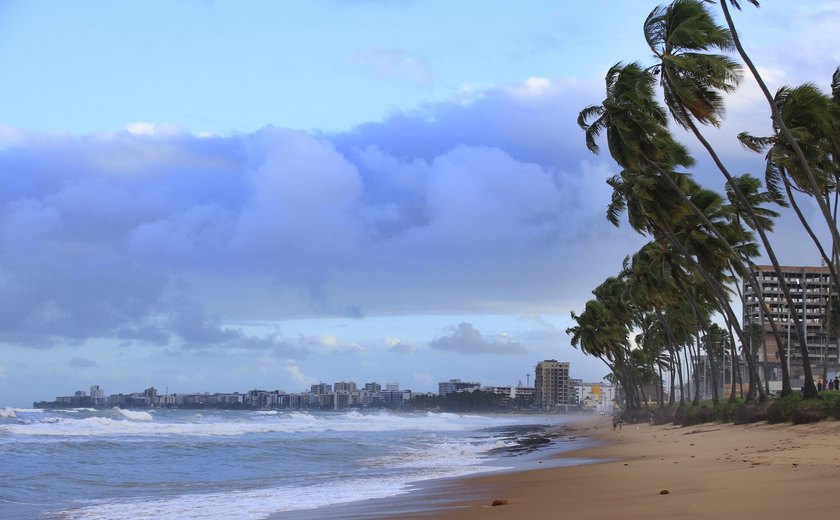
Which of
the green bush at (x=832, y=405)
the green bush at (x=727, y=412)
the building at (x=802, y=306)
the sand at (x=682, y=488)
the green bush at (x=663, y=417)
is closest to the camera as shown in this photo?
the sand at (x=682, y=488)

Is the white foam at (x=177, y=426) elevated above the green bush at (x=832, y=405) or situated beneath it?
situated beneath

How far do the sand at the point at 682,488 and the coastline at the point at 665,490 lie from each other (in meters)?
0.01

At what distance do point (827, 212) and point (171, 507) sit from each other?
1855 centimetres

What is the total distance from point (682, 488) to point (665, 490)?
1.97ft

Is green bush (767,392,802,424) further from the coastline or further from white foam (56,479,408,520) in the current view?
white foam (56,479,408,520)

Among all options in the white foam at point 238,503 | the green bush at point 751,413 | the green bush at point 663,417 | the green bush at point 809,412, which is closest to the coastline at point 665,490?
the white foam at point 238,503

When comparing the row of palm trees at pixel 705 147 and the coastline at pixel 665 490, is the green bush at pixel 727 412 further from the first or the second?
the coastline at pixel 665 490

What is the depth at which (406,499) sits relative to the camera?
1451 cm

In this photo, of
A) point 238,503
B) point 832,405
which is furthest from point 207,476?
point 832,405

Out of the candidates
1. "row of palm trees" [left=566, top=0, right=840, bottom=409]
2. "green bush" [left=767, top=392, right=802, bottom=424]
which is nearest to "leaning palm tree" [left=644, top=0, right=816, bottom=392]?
"row of palm trees" [left=566, top=0, right=840, bottom=409]

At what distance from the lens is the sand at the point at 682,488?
8.73 m

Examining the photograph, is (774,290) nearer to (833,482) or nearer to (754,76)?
(754,76)

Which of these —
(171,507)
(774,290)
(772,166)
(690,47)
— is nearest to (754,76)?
(690,47)

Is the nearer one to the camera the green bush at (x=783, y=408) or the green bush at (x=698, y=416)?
the green bush at (x=783, y=408)
